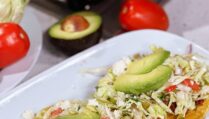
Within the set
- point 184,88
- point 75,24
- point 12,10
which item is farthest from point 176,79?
point 12,10

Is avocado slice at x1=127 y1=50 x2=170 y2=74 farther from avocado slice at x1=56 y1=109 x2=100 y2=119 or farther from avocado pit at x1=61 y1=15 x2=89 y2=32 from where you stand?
avocado pit at x1=61 y1=15 x2=89 y2=32

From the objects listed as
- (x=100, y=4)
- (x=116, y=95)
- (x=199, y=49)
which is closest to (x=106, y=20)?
(x=100, y=4)

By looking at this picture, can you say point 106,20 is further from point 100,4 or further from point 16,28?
point 16,28

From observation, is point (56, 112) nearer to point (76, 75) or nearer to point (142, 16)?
point (76, 75)

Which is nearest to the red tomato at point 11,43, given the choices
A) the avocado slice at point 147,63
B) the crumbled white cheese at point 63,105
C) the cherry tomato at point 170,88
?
the crumbled white cheese at point 63,105

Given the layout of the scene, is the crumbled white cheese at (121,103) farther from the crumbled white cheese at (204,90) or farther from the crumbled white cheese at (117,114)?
the crumbled white cheese at (204,90)

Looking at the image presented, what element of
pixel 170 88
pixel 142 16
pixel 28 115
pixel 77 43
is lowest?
pixel 28 115
